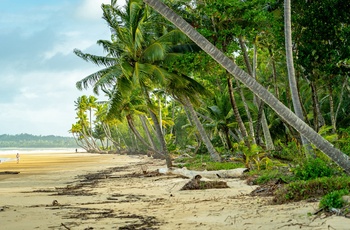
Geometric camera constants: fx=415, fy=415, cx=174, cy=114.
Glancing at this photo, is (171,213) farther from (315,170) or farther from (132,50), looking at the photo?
(132,50)

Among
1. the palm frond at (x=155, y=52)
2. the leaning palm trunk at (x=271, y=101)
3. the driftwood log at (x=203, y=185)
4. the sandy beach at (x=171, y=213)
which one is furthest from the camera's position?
the palm frond at (x=155, y=52)

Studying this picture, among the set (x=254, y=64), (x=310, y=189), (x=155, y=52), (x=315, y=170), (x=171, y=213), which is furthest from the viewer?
(x=254, y=64)

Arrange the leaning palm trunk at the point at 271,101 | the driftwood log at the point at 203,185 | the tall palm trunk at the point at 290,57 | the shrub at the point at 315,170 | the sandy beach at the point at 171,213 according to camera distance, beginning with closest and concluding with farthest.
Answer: the sandy beach at the point at 171,213 → the leaning palm trunk at the point at 271,101 → the shrub at the point at 315,170 → the tall palm trunk at the point at 290,57 → the driftwood log at the point at 203,185

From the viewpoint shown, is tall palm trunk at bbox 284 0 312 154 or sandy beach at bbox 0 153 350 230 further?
tall palm trunk at bbox 284 0 312 154

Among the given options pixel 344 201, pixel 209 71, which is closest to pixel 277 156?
pixel 209 71

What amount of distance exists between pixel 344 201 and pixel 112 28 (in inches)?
652

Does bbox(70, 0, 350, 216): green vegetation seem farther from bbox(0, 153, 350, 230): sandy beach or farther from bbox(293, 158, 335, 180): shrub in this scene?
bbox(0, 153, 350, 230): sandy beach

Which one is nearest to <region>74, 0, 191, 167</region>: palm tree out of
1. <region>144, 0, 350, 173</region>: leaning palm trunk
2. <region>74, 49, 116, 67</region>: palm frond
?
<region>74, 49, 116, 67</region>: palm frond

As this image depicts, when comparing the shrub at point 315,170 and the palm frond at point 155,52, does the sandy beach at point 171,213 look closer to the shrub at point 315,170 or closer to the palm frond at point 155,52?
the shrub at point 315,170

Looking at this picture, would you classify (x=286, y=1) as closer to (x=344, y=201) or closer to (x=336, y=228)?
(x=344, y=201)

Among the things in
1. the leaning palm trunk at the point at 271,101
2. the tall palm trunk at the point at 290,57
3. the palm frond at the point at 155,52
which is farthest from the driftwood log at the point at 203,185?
the palm frond at the point at 155,52

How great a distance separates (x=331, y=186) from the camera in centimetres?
757

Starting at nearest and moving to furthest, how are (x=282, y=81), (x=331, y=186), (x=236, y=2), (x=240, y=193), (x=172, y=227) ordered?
(x=172, y=227) < (x=331, y=186) < (x=240, y=193) < (x=236, y=2) < (x=282, y=81)

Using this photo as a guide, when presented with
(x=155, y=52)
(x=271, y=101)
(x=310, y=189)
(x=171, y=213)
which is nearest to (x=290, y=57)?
(x=271, y=101)
